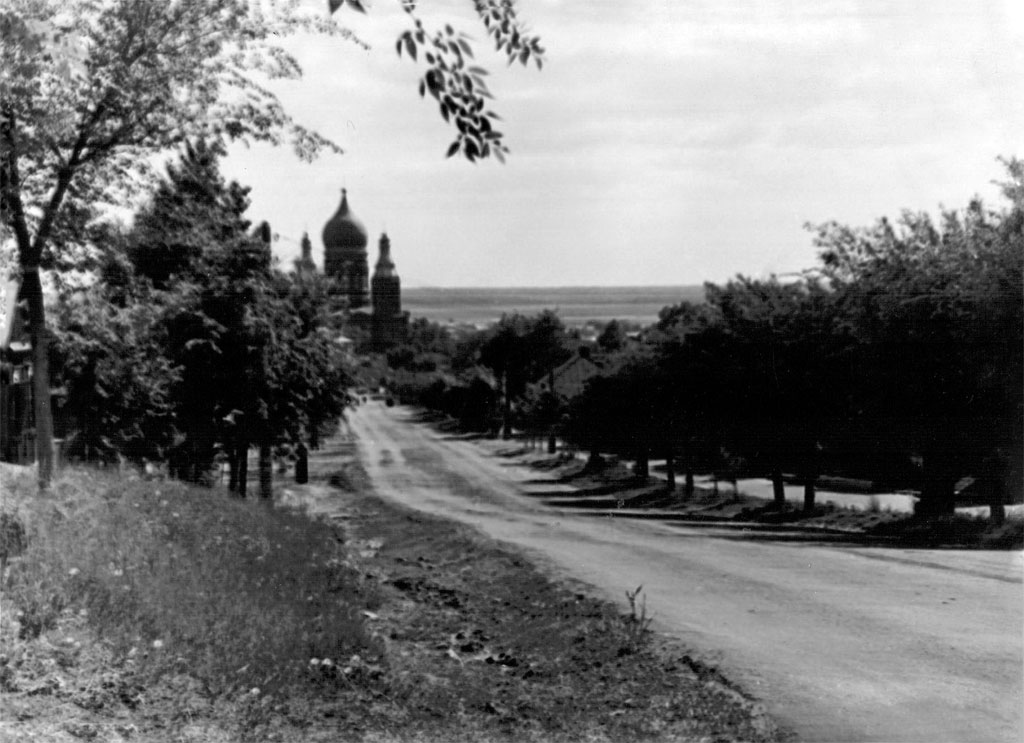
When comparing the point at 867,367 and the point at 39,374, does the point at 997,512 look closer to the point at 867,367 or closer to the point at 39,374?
the point at 867,367

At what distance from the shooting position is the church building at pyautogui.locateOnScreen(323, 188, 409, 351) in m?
29.2

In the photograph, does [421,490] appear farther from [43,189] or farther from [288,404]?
[43,189]

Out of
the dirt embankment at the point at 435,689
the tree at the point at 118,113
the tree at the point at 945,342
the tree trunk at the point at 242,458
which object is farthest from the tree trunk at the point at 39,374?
the tree at the point at 945,342

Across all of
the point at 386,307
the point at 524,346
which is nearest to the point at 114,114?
the point at 524,346

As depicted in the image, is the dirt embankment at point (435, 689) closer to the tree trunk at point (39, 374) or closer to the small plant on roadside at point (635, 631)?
the small plant on roadside at point (635, 631)

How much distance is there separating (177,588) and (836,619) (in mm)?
5911

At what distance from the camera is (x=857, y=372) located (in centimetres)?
2531

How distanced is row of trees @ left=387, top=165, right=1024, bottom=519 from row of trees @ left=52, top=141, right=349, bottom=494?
10.5 metres

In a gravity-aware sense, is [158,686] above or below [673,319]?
below

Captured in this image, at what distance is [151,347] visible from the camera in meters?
18.1

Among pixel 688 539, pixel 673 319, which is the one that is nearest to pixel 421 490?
pixel 673 319

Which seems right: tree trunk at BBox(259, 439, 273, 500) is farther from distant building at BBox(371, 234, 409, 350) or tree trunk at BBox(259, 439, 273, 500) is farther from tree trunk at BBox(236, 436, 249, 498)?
distant building at BBox(371, 234, 409, 350)

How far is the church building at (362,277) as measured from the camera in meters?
29.2

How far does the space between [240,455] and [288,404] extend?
5.36 ft
